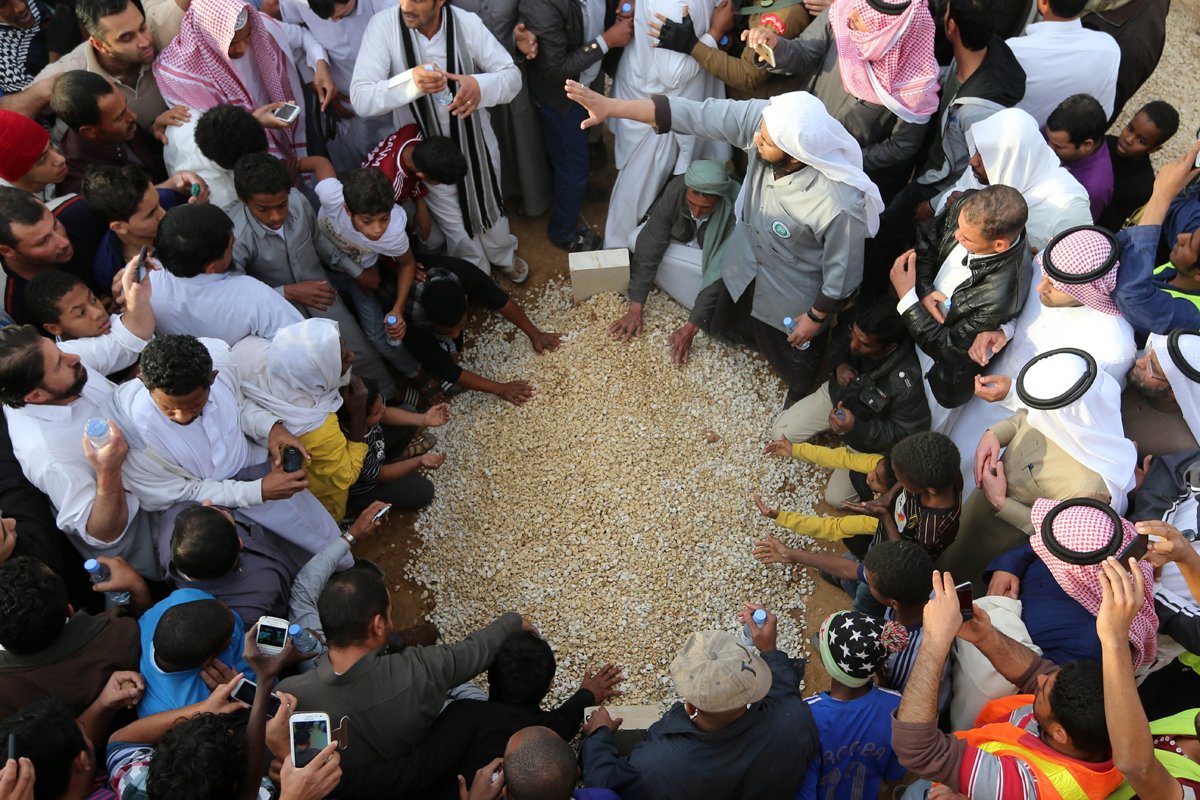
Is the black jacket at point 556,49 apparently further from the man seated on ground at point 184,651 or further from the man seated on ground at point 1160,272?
the man seated on ground at point 184,651

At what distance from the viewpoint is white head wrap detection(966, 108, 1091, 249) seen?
12.2 feet

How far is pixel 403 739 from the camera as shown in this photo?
2.88 m

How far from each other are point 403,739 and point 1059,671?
202cm

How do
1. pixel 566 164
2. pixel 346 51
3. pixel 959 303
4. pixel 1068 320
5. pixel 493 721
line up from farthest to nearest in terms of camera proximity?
pixel 566 164 < pixel 346 51 < pixel 959 303 < pixel 1068 320 < pixel 493 721

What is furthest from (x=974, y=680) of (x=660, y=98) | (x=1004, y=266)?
(x=660, y=98)

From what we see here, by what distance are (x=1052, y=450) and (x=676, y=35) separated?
9.36ft

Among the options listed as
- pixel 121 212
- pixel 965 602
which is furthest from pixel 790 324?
pixel 121 212

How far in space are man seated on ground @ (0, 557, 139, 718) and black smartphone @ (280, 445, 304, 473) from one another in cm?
80

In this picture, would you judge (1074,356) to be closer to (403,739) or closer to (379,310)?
(403,739)

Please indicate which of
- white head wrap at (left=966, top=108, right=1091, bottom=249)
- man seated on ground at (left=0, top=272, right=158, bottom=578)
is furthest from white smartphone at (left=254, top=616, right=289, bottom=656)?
white head wrap at (left=966, top=108, right=1091, bottom=249)

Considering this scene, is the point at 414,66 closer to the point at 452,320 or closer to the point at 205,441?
the point at 452,320

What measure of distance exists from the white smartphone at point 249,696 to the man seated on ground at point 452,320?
2.06 m

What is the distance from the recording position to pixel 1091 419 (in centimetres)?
306

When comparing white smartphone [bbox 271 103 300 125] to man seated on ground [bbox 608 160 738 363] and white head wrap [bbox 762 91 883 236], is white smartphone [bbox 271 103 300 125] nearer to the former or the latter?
man seated on ground [bbox 608 160 738 363]
